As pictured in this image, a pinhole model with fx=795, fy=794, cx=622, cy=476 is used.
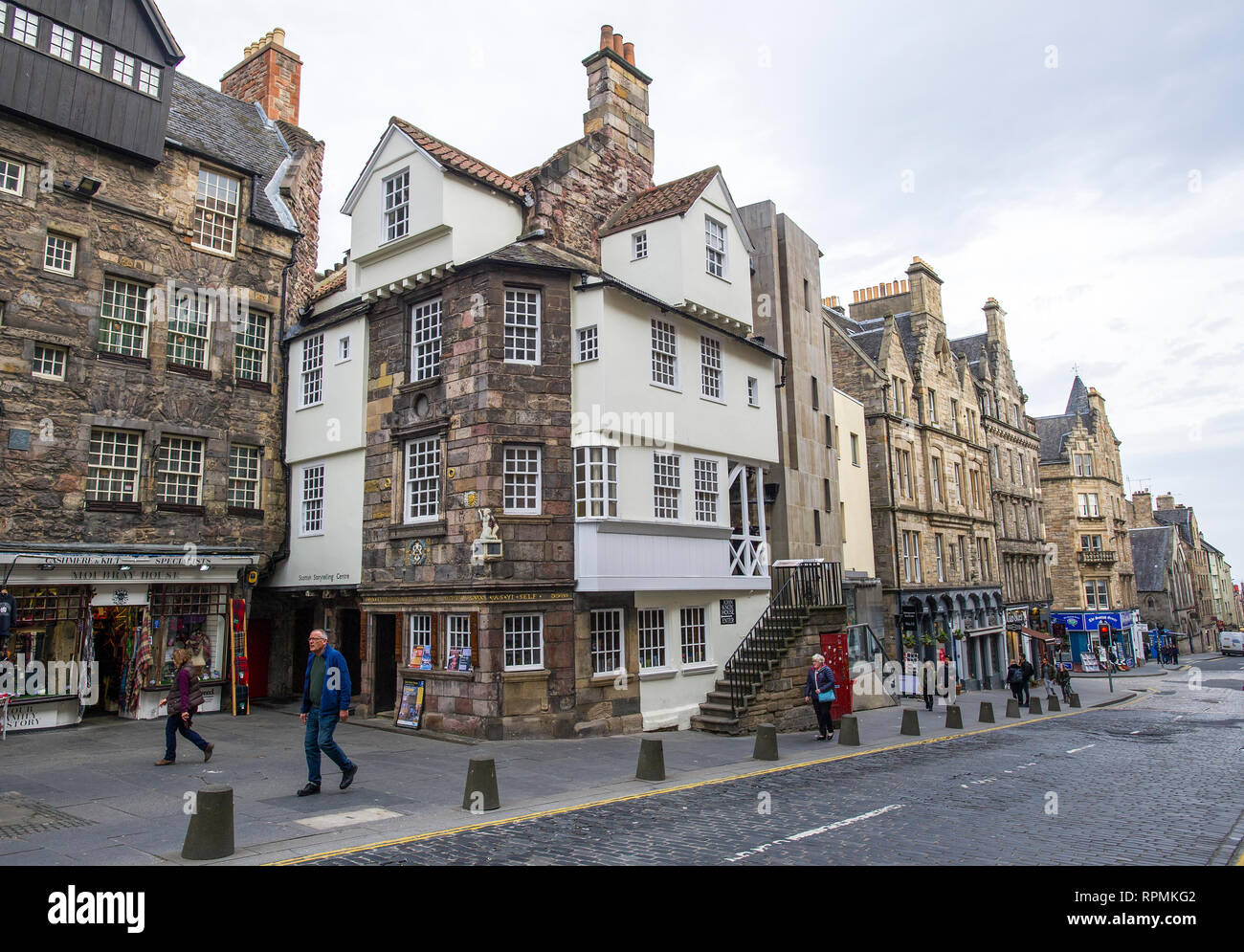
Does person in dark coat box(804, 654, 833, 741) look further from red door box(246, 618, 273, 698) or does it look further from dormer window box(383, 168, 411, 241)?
red door box(246, 618, 273, 698)

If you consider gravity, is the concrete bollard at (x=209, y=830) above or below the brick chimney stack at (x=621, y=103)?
below

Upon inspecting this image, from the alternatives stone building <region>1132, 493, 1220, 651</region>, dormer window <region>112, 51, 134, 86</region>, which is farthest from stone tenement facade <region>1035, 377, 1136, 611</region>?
dormer window <region>112, 51, 134, 86</region>

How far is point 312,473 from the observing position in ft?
70.7

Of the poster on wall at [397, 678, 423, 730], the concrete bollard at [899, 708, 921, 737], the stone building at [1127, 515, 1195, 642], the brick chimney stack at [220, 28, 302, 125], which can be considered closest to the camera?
the poster on wall at [397, 678, 423, 730]

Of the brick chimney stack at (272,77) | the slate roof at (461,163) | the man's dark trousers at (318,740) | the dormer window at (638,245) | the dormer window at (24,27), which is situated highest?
the brick chimney stack at (272,77)

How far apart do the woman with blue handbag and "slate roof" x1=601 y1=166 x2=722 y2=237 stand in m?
11.3

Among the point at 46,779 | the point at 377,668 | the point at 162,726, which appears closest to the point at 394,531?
the point at 377,668

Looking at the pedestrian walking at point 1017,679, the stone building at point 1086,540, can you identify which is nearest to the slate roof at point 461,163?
the pedestrian walking at point 1017,679

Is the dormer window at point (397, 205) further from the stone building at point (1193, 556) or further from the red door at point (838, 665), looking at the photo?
the stone building at point (1193, 556)

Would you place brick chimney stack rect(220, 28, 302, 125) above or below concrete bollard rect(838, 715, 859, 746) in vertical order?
above

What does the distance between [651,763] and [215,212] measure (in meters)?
18.3

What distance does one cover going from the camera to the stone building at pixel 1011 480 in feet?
152

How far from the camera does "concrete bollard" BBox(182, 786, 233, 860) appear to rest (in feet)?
25.2
